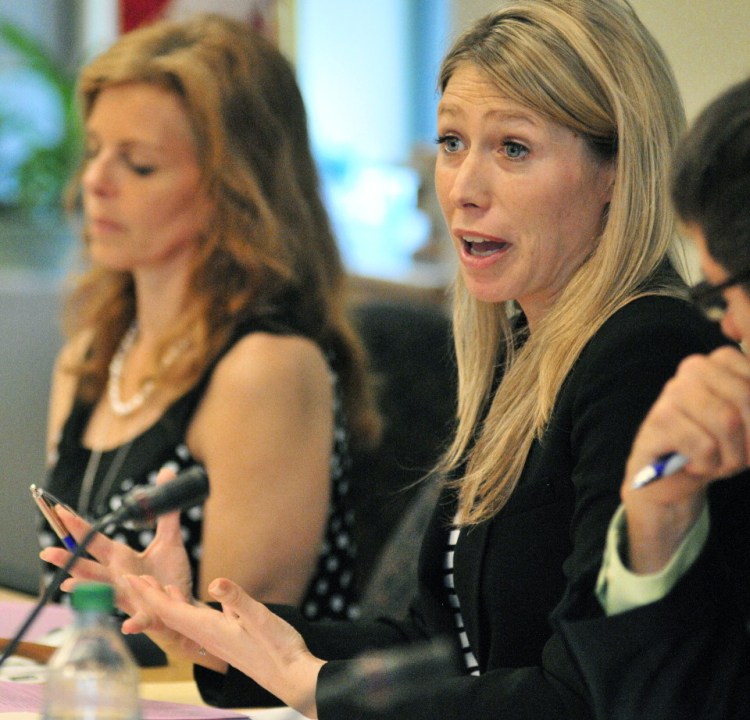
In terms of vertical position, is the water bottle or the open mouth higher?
the open mouth

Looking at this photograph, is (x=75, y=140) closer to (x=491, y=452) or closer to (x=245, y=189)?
(x=245, y=189)

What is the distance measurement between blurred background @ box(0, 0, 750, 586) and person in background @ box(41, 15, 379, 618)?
1.74 ft

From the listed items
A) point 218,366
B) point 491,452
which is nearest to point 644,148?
point 491,452

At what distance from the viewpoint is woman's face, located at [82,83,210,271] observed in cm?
204

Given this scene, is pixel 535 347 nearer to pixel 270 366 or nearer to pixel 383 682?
pixel 383 682

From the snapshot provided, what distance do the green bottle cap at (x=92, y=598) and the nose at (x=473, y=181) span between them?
578 millimetres

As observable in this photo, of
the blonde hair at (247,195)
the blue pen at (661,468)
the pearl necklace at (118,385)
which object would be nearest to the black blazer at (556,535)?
the blue pen at (661,468)

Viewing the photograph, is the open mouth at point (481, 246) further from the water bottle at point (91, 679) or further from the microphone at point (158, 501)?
the water bottle at point (91, 679)

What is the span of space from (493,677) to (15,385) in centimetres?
163

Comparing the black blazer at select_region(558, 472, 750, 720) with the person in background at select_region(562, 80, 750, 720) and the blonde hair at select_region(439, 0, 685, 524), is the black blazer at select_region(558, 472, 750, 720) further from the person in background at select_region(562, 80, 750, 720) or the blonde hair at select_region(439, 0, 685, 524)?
the blonde hair at select_region(439, 0, 685, 524)

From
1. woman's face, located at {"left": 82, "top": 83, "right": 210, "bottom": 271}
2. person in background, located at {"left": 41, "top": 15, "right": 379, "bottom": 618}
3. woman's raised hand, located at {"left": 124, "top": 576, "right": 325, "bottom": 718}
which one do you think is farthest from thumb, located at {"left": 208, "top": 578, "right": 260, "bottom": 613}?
woman's face, located at {"left": 82, "top": 83, "right": 210, "bottom": 271}

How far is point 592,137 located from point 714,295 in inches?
14.3

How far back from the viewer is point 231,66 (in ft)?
6.75

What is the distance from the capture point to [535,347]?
1.27 metres
